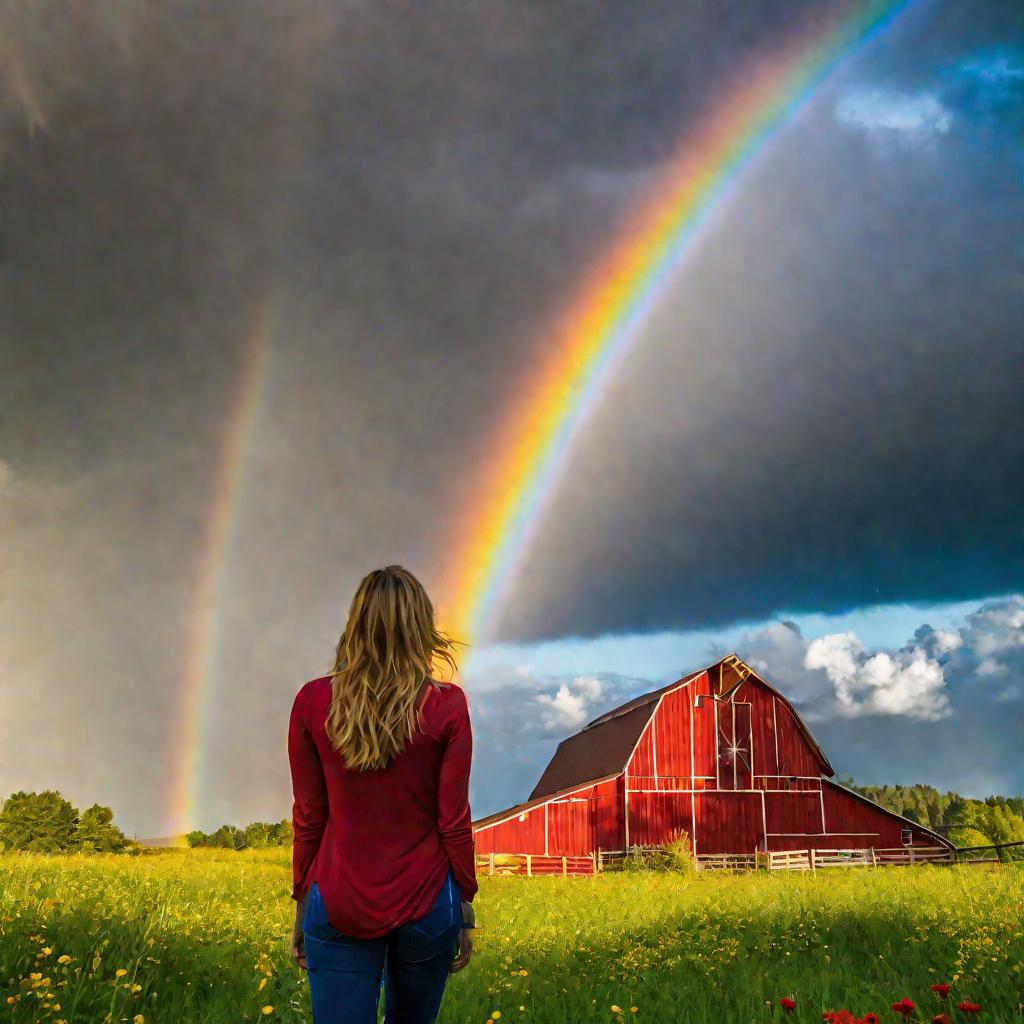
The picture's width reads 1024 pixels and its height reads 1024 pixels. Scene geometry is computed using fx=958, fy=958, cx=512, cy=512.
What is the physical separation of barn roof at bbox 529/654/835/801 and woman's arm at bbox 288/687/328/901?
107 ft

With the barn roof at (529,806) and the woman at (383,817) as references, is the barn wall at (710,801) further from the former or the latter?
the woman at (383,817)

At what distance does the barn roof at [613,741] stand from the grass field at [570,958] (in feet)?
78.8

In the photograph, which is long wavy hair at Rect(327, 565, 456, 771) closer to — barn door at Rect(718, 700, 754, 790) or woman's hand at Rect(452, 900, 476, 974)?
woman's hand at Rect(452, 900, 476, 974)

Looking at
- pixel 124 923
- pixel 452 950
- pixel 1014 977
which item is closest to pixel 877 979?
pixel 1014 977

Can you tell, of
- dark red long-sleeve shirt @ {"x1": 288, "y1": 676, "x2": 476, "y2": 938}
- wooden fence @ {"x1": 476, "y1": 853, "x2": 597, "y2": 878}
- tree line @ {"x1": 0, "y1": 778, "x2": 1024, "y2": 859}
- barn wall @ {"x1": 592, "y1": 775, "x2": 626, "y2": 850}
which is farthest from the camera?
tree line @ {"x1": 0, "y1": 778, "x2": 1024, "y2": 859}

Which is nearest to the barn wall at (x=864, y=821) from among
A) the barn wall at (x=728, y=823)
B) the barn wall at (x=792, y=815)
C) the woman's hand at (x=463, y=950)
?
the barn wall at (x=792, y=815)

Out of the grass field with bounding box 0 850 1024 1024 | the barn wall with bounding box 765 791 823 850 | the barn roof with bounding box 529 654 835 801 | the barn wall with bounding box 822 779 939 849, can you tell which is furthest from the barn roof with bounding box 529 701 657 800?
the grass field with bounding box 0 850 1024 1024

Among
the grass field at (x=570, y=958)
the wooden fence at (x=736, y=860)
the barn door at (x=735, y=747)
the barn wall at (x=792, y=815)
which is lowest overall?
the grass field at (x=570, y=958)

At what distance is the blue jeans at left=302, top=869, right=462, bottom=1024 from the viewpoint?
324cm

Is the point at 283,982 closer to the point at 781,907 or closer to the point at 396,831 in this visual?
the point at 396,831

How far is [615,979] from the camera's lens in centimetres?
772

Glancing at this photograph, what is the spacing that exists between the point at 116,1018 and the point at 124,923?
2.16 metres

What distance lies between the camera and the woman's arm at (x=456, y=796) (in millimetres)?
3342

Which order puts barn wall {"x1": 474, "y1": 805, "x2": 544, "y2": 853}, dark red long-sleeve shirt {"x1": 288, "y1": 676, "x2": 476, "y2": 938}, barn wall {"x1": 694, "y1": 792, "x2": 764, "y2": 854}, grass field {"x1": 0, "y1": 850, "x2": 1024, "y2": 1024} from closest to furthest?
1. dark red long-sleeve shirt {"x1": 288, "y1": 676, "x2": 476, "y2": 938}
2. grass field {"x1": 0, "y1": 850, "x2": 1024, "y2": 1024}
3. barn wall {"x1": 474, "y1": 805, "x2": 544, "y2": 853}
4. barn wall {"x1": 694, "y1": 792, "x2": 764, "y2": 854}
